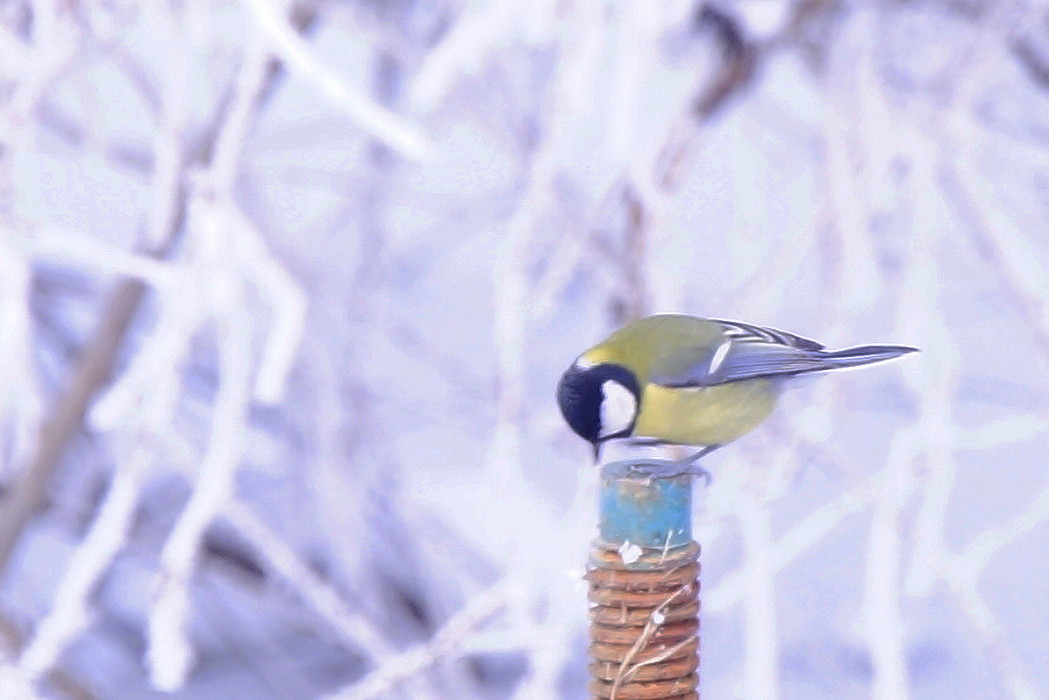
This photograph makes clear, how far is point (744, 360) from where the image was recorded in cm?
142

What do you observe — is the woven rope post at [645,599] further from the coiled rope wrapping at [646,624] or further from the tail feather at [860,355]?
the tail feather at [860,355]

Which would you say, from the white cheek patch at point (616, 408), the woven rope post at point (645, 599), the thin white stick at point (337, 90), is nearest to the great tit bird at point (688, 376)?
the white cheek patch at point (616, 408)

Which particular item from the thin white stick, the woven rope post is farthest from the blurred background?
the woven rope post

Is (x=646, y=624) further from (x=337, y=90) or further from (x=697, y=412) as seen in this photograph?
(x=697, y=412)

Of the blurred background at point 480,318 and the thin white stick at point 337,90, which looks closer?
the thin white stick at point 337,90

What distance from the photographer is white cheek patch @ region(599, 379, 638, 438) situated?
1.34 metres

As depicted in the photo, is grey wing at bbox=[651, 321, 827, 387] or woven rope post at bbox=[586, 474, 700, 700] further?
grey wing at bbox=[651, 321, 827, 387]

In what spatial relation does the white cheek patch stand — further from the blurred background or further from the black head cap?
the blurred background

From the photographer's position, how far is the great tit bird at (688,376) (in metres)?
1.34

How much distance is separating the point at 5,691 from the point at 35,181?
1.25 m

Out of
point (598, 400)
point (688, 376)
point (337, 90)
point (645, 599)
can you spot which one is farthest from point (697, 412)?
point (645, 599)

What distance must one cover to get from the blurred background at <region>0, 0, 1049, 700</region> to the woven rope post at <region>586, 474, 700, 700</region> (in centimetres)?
47

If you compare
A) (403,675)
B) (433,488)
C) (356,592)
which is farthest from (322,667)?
(403,675)

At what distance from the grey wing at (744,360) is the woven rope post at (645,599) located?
62 centimetres
